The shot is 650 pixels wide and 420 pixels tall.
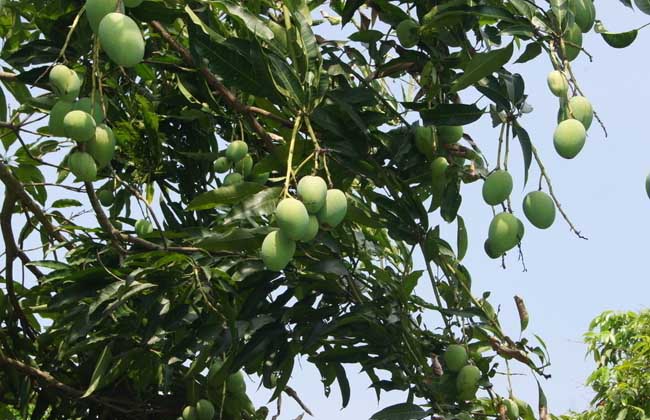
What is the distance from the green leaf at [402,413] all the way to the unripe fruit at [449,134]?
18.7 inches

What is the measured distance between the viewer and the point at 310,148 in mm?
1842

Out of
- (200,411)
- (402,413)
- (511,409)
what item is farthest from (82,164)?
(511,409)

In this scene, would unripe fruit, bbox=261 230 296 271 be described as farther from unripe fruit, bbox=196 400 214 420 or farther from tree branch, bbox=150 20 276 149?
unripe fruit, bbox=196 400 214 420

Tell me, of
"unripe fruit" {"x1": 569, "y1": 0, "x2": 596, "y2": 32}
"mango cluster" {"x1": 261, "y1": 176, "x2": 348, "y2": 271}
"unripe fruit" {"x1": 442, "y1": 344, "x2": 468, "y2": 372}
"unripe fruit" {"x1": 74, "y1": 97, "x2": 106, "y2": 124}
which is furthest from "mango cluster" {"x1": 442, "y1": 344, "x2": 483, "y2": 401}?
"unripe fruit" {"x1": 74, "y1": 97, "x2": 106, "y2": 124}

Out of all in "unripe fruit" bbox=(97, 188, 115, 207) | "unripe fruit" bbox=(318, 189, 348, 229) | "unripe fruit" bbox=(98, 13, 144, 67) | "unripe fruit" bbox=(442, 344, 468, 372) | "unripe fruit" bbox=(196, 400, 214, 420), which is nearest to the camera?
"unripe fruit" bbox=(98, 13, 144, 67)

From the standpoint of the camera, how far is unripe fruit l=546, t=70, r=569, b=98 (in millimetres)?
1396

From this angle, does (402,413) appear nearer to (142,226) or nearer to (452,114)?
(452,114)

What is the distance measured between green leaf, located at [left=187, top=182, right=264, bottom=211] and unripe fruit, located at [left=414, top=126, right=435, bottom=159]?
37cm

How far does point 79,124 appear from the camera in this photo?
4.69 feet

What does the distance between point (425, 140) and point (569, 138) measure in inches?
19.7

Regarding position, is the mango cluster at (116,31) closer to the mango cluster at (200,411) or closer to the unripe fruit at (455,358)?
the unripe fruit at (455,358)

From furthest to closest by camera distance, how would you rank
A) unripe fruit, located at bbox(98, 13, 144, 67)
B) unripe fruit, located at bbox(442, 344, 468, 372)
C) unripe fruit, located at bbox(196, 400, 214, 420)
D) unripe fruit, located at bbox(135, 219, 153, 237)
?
unripe fruit, located at bbox(135, 219, 153, 237) → unripe fruit, located at bbox(196, 400, 214, 420) → unripe fruit, located at bbox(442, 344, 468, 372) → unripe fruit, located at bbox(98, 13, 144, 67)

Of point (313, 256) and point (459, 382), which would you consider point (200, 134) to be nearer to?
point (313, 256)

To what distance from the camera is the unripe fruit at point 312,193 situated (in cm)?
138
